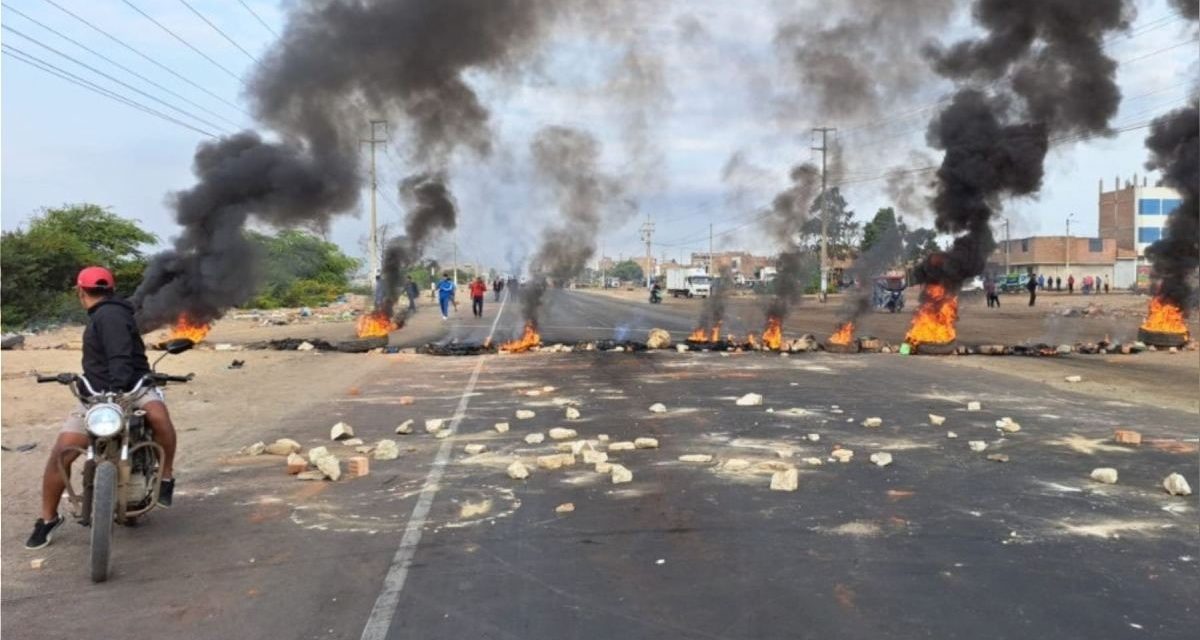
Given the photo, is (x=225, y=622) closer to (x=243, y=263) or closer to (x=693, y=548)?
(x=693, y=548)

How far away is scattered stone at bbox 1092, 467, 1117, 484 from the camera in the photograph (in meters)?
5.91

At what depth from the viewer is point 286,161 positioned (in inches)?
703

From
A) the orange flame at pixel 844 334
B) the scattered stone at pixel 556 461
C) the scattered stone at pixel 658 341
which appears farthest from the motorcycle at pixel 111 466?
the orange flame at pixel 844 334

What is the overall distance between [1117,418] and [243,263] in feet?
51.3

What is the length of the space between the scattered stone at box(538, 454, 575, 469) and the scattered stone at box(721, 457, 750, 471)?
1184mm

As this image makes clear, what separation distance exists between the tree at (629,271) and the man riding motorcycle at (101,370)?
114 m

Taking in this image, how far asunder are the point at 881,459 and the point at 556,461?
2.52 m

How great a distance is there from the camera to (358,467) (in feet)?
20.9

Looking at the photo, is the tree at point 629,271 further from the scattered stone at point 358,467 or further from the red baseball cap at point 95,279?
the red baseball cap at point 95,279

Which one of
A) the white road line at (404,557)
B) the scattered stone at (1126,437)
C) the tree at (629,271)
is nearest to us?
the white road line at (404,557)

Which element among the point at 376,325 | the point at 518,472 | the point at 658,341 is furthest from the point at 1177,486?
the point at 376,325

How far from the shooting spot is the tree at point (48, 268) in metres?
Result: 24.1

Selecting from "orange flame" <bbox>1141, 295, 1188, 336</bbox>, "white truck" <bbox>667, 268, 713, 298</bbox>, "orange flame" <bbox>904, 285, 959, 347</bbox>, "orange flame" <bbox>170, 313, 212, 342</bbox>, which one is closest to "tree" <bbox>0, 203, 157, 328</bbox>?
"orange flame" <bbox>170, 313, 212, 342</bbox>

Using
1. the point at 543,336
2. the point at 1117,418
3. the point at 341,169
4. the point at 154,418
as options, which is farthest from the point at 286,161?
the point at 1117,418
